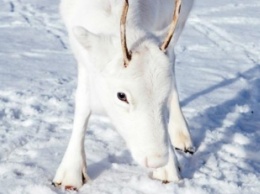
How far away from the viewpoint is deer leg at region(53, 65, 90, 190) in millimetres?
3637

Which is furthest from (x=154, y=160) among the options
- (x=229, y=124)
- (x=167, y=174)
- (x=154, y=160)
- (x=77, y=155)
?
(x=229, y=124)

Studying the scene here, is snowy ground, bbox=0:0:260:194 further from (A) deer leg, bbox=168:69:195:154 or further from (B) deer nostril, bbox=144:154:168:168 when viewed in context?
(B) deer nostril, bbox=144:154:168:168

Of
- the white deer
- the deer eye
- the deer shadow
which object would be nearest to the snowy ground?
the deer shadow

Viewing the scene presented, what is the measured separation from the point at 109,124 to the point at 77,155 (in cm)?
105

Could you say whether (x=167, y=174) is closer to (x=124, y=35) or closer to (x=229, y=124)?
(x=124, y=35)

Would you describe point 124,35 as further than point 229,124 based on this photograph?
No

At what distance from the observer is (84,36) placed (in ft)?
9.86

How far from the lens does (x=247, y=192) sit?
12.0 feet

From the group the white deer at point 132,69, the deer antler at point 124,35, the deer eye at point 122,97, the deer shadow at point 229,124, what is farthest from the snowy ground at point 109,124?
the deer antler at point 124,35

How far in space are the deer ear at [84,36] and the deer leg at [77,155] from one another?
0.69m

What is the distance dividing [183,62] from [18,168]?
384 centimetres

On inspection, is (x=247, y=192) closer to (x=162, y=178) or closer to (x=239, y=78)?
(x=162, y=178)

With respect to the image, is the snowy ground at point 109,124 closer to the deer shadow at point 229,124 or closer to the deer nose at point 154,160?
the deer shadow at point 229,124

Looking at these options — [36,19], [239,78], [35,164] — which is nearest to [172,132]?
[35,164]
